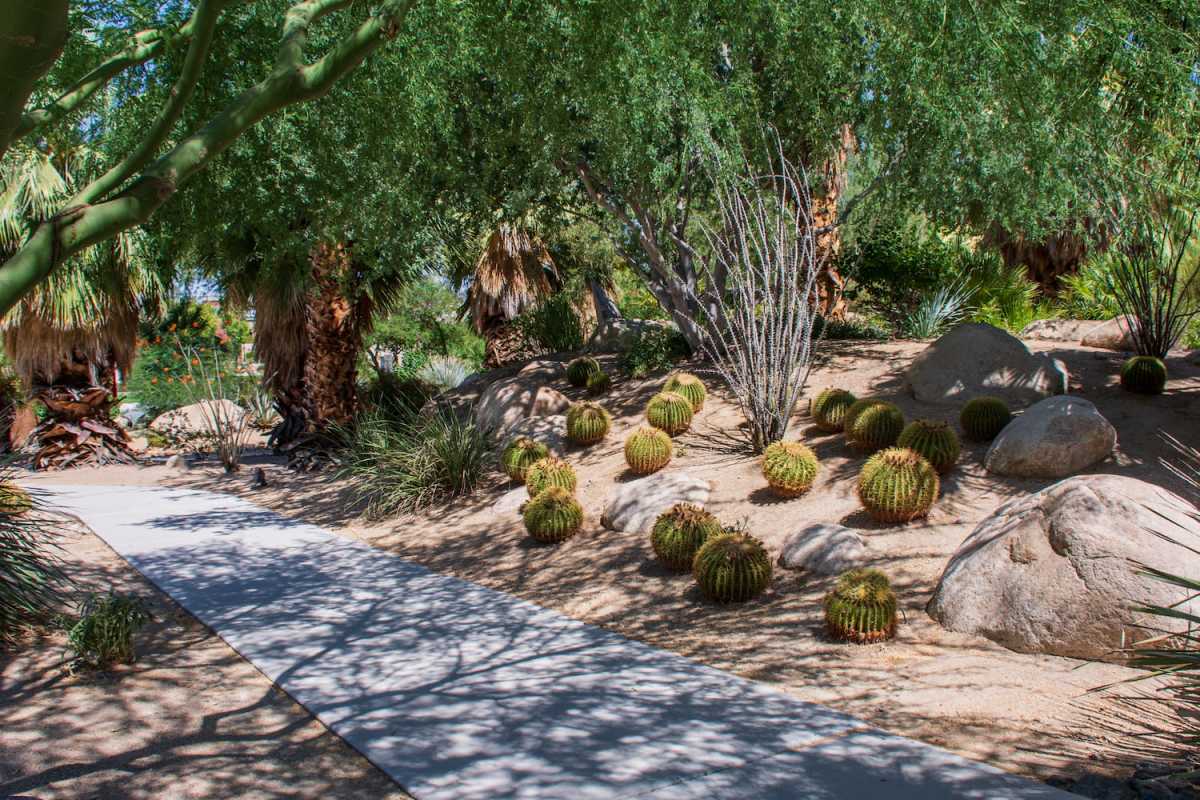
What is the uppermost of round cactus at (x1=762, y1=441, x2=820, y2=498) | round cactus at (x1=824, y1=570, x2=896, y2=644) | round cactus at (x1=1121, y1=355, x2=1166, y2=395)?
round cactus at (x1=1121, y1=355, x2=1166, y2=395)

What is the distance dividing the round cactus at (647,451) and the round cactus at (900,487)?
3.06m

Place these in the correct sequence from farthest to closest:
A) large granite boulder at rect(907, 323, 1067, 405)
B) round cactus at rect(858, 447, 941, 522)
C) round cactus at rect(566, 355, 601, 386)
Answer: round cactus at rect(566, 355, 601, 386) → large granite boulder at rect(907, 323, 1067, 405) → round cactus at rect(858, 447, 941, 522)

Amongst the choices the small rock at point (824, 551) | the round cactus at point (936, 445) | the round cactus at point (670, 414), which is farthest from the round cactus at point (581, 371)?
the small rock at point (824, 551)

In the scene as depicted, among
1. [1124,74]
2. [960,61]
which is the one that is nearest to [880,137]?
[960,61]

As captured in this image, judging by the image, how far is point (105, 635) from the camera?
6.24 meters

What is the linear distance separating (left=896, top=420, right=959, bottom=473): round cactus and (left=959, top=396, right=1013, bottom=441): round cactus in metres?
0.59

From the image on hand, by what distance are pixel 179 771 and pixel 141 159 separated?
3017mm

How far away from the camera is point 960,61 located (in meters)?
8.90

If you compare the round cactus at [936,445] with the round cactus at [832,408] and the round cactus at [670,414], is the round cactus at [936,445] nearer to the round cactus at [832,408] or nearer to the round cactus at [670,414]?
the round cactus at [832,408]

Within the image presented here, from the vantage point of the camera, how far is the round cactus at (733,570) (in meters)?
7.32

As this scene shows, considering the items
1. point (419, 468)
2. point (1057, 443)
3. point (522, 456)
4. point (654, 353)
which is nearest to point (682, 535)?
point (1057, 443)

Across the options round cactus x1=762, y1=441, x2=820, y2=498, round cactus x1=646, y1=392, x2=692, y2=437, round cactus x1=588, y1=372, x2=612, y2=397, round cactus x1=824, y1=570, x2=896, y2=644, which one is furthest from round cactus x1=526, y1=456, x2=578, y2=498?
round cactus x1=824, y1=570, x2=896, y2=644

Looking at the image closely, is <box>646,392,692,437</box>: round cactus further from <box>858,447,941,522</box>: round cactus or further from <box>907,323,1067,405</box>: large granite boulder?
<box>858,447,941,522</box>: round cactus

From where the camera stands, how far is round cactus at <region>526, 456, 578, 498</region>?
35.1ft
